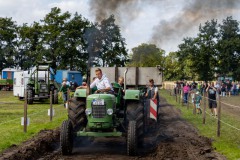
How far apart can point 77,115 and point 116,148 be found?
1298 millimetres

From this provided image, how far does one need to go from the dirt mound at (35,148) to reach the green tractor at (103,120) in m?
0.74

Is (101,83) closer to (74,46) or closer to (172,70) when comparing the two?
(74,46)

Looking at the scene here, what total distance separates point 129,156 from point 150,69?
920 cm

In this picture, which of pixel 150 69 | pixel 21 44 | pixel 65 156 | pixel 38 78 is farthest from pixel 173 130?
pixel 21 44

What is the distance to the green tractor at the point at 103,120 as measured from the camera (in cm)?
970

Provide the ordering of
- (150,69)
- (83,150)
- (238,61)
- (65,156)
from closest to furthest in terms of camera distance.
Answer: (65,156), (83,150), (150,69), (238,61)

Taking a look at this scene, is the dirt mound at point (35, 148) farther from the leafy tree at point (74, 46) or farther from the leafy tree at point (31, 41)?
the leafy tree at point (31, 41)

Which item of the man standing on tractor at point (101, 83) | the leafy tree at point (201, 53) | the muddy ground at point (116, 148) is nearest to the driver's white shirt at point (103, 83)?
the man standing on tractor at point (101, 83)

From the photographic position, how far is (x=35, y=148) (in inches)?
401

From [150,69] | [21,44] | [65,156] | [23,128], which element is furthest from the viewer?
[21,44]

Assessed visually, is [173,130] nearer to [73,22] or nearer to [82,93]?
[82,93]

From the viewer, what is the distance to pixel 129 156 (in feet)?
31.8

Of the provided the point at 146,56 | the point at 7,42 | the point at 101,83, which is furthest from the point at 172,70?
the point at 101,83

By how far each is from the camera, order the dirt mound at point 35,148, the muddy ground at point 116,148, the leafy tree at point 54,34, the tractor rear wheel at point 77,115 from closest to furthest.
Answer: the dirt mound at point 35,148 < the muddy ground at point 116,148 < the tractor rear wheel at point 77,115 < the leafy tree at point 54,34
